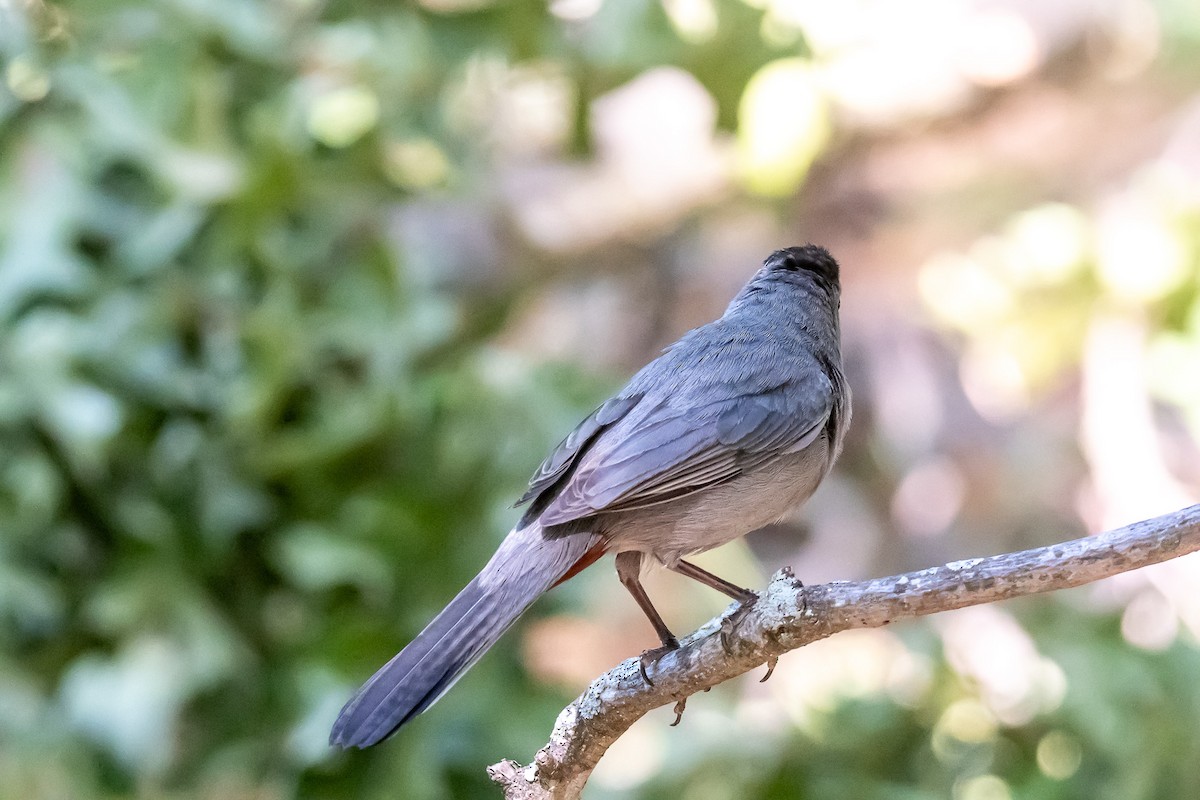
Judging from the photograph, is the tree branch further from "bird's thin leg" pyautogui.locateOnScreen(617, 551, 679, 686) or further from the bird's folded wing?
the bird's folded wing

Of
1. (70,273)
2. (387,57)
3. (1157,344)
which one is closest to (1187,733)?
(1157,344)

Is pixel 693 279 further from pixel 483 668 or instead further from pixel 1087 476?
pixel 483 668

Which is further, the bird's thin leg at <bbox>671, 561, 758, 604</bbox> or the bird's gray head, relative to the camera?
the bird's gray head

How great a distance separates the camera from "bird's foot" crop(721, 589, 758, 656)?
2.08 m

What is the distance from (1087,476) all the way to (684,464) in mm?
4079

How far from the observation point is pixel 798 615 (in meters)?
1.98

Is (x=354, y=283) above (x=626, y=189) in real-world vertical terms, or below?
above

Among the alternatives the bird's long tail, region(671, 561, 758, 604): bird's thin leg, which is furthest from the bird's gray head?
the bird's long tail

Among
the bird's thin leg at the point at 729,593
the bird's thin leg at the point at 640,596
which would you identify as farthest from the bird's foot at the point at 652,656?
the bird's thin leg at the point at 729,593

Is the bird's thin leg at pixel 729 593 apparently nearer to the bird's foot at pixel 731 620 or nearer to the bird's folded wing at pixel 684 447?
the bird's foot at pixel 731 620

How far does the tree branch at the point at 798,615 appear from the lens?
1748 millimetres

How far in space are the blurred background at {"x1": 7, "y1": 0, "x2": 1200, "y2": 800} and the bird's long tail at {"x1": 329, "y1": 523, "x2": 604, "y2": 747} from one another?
1412mm

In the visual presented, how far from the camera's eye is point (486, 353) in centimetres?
423

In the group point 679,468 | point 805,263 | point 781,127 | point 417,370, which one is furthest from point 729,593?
point 781,127
